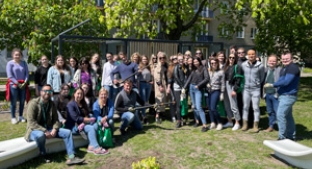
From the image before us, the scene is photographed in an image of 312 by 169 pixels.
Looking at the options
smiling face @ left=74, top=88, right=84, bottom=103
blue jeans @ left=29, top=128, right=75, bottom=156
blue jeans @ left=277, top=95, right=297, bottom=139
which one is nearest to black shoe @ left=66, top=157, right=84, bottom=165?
blue jeans @ left=29, top=128, right=75, bottom=156

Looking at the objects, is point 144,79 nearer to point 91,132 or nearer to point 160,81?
point 160,81

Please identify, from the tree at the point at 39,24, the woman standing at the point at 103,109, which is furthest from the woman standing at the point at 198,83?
the tree at the point at 39,24

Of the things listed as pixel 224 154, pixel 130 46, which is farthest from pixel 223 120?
pixel 130 46

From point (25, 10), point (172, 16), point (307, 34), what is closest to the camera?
point (172, 16)

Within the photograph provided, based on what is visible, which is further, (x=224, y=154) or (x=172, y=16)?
(x=172, y=16)

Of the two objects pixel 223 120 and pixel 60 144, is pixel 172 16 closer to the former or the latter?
pixel 223 120

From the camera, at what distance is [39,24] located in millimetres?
12359

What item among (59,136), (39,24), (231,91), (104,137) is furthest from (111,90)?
(39,24)

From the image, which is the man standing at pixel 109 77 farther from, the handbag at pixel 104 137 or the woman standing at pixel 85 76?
the handbag at pixel 104 137

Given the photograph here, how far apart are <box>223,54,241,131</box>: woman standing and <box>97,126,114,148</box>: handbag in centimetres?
289

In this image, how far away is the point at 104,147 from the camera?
5.98 meters

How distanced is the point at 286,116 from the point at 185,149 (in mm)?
2039

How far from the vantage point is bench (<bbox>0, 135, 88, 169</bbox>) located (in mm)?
4926

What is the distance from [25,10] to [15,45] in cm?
149
